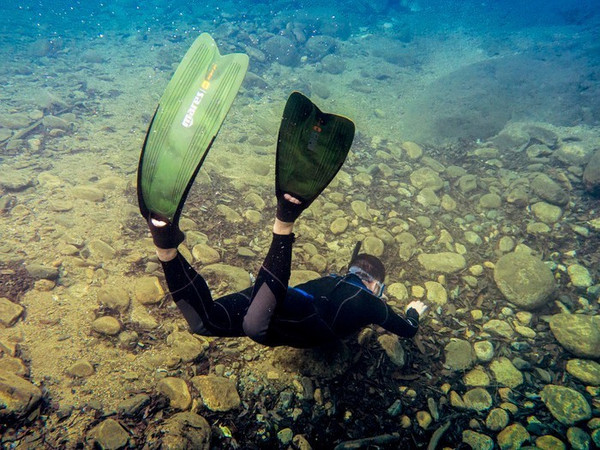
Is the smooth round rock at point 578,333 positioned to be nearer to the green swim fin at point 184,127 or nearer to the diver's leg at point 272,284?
the diver's leg at point 272,284

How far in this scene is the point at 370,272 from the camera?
3.85 meters

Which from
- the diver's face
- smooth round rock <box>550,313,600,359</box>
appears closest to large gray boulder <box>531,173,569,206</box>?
smooth round rock <box>550,313,600,359</box>

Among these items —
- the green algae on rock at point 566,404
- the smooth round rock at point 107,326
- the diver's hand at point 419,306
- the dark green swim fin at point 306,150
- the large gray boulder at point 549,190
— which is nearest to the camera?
the dark green swim fin at point 306,150

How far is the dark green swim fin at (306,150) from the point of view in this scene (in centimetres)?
246

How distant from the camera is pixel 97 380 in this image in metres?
2.75

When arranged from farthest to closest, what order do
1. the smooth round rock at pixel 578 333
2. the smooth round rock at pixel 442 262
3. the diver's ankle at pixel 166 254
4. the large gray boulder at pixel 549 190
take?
the large gray boulder at pixel 549 190 < the smooth round rock at pixel 442 262 < the smooth round rock at pixel 578 333 < the diver's ankle at pixel 166 254

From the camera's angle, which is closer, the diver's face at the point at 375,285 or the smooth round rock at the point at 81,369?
the smooth round rock at the point at 81,369

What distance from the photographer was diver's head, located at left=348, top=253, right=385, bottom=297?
12.4 ft

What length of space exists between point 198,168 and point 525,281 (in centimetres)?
448

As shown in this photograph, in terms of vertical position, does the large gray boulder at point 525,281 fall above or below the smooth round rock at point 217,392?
above

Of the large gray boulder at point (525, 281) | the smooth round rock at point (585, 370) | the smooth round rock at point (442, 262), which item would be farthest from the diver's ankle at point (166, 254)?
the smooth round rock at point (585, 370)

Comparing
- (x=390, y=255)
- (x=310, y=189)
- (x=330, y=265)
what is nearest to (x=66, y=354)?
(x=310, y=189)

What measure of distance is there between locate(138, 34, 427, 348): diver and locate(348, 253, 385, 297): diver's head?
2.72 ft

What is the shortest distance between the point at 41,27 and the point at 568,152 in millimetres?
30481
